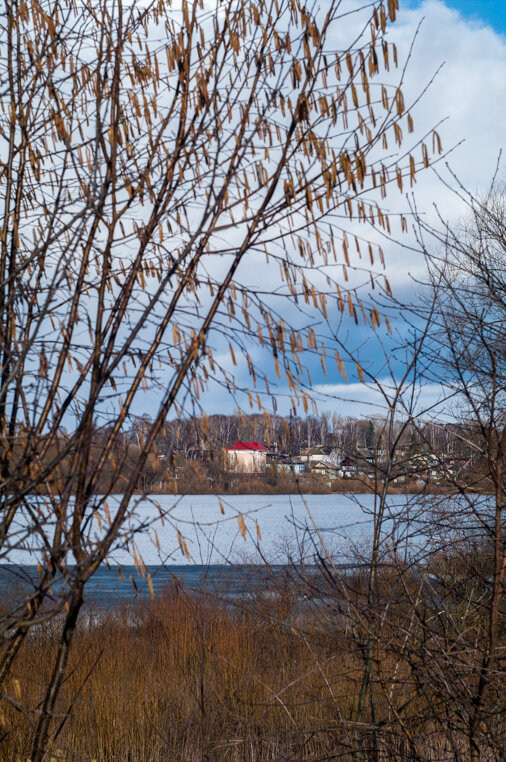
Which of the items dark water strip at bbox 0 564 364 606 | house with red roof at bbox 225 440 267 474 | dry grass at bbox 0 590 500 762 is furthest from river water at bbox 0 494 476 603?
dry grass at bbox 0 590 500 762

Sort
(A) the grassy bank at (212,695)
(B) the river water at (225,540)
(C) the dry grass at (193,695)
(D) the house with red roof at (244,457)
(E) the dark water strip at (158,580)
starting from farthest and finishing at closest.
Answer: (C) the dry grass at (193,695), (A) the grassy bank at (212,695), (E) the dark water strip at (158,580), (D) the house with red roof at (244,457), (B) the river water at (225,540)

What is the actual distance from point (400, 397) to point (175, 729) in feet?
12.8

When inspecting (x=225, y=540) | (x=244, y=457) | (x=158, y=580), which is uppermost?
(x=244, y=457)

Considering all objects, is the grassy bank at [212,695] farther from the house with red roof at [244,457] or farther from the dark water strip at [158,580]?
the house with red roof at [244,457]

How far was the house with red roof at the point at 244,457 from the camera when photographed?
2609 millimetres

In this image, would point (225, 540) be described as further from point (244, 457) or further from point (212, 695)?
point (244, 457)

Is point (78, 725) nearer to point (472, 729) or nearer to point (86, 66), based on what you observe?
point (472, 729)

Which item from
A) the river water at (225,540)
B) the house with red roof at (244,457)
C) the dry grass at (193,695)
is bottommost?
the dry grass at (193,695)

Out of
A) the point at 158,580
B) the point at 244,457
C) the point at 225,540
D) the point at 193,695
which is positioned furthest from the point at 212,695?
the point at 225,540

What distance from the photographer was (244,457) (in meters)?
2.94

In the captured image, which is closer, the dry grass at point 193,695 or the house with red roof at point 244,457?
the house with red roof at point 244,457

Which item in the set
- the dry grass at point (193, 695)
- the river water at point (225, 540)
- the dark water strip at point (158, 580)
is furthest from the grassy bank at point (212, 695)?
the river water at point (225, 540)

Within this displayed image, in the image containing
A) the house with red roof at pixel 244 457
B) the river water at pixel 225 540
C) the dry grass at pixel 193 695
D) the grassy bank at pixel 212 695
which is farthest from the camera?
the dry grass at pixel 193 695

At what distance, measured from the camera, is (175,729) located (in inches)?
235
